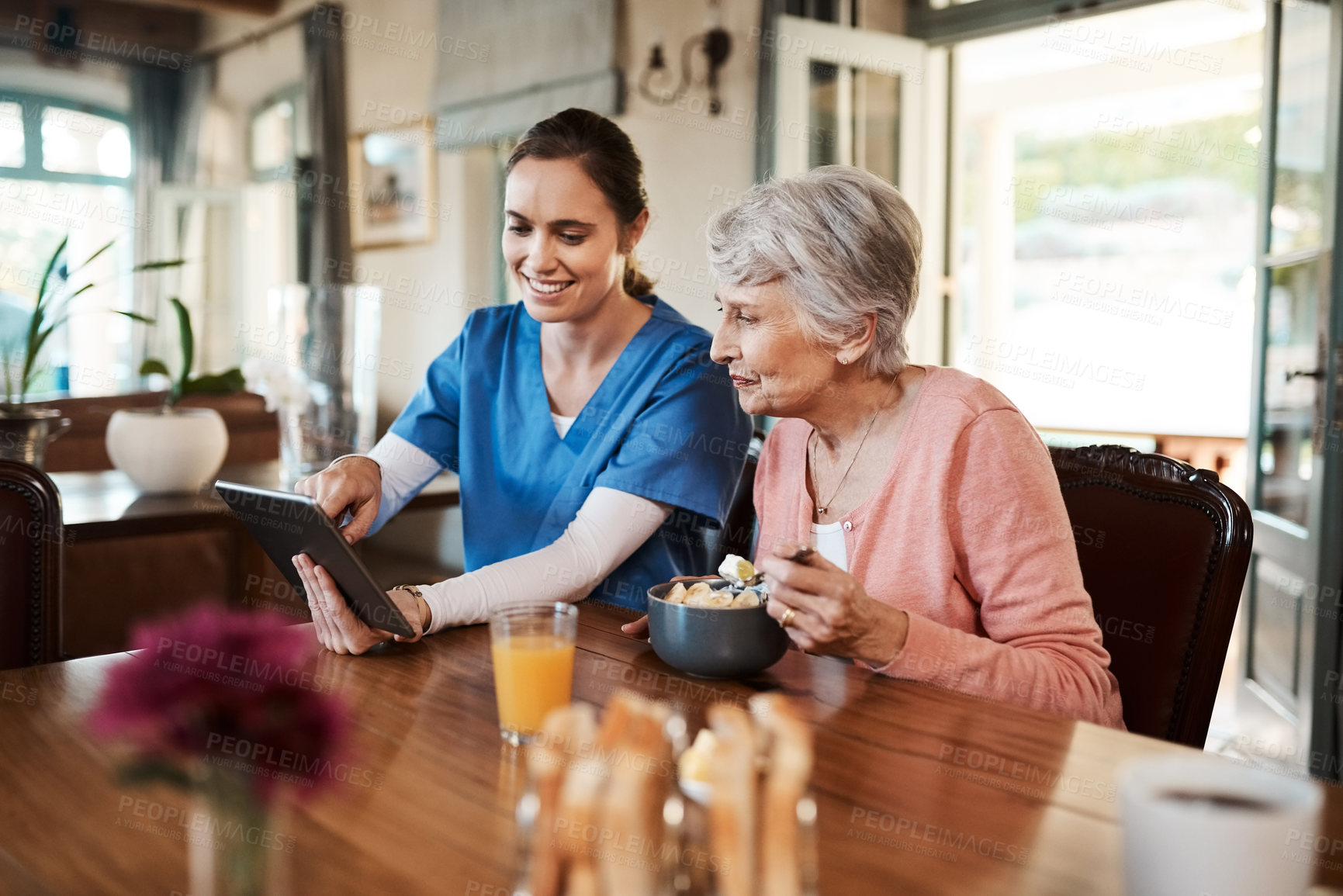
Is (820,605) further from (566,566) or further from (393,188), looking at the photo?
(393,188)

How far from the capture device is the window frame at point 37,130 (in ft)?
25.1

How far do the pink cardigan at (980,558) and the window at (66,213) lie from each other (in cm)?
760

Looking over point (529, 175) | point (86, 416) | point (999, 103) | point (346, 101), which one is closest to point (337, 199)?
point (346, 101)

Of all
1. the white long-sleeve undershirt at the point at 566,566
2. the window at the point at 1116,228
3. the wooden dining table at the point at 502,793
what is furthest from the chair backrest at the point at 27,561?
the window at the point at 1116,228

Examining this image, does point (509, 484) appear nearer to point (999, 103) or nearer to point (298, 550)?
point (298, 550)

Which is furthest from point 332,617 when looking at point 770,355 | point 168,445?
point 168,445

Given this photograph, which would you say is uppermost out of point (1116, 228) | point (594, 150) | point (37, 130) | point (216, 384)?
point (37, 130)

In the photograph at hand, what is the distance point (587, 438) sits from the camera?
1.61 m

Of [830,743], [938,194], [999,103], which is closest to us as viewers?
[830,743]

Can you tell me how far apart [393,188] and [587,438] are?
184 inches

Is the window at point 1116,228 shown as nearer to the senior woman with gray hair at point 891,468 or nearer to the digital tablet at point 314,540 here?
the senior woman with gray hair at point 891,468

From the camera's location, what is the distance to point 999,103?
23.0ft

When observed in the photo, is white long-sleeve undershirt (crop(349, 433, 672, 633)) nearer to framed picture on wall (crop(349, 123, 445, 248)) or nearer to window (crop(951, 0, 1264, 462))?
framed picture on wall (crop(349, 123, 445, 248))

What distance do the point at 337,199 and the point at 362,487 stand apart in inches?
204
